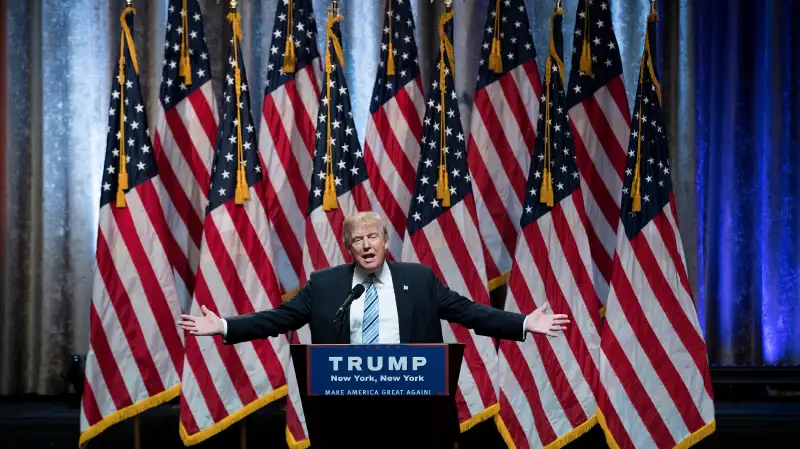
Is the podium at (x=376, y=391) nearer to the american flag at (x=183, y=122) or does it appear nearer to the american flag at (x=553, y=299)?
the american flag at (x=553, y=299)

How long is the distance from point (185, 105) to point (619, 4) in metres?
2.86

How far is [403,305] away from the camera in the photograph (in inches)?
147

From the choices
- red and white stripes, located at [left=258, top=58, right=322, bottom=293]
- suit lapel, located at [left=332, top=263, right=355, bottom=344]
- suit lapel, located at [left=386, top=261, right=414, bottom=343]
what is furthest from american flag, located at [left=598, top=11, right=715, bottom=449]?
suit lapel, located at [left=332, top=263, right=355, bottom=344]

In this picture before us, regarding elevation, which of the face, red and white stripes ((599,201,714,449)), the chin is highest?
the face

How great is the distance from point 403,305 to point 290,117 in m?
2.32

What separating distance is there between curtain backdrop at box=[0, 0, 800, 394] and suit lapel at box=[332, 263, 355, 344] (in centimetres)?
279

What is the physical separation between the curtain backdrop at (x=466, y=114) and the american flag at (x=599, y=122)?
2.25ft

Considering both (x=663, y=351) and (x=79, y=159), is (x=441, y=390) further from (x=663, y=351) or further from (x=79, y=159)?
(x=79, y=159)

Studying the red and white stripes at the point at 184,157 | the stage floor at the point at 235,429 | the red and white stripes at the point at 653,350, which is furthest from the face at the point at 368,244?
the stage floor at the point at 235,429

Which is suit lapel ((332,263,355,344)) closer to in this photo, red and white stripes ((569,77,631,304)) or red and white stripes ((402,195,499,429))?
red and white stripes ((402,195,499,429))

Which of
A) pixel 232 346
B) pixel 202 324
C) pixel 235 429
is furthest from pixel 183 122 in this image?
pixel 202 324

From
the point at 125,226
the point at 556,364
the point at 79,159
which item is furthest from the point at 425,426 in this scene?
the point at 79,159

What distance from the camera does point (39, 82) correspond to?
20.7ft

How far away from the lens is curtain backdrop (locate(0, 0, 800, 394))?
6316 mm
